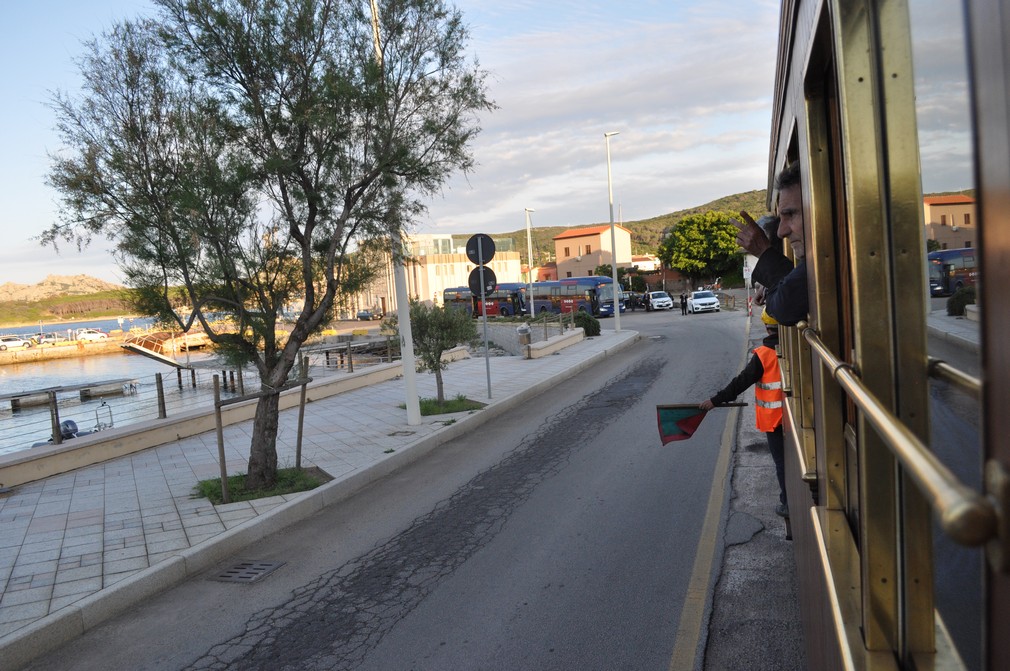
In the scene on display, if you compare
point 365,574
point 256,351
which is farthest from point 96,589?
point 256,351

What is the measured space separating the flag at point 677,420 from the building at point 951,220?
11.8 feet

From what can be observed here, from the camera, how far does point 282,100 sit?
7.89 m

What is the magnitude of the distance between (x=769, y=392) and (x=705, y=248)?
212 ft

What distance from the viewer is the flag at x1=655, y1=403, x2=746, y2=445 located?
4812 millimetres

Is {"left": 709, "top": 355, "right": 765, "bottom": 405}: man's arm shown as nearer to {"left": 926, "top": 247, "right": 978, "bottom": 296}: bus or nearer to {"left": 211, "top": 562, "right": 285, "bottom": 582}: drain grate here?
{"left": 211, "top": 562, "right": 285, "bottom": 582}: drain grate

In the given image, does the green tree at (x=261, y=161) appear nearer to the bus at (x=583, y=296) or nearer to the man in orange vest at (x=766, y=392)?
the man in orange vest at (x=766, y=392)

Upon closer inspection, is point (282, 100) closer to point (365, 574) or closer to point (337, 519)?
point (337, 519)

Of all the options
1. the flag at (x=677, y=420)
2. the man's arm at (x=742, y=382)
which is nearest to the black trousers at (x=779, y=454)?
the man's arm at (x=742, y=382)

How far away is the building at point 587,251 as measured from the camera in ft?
270

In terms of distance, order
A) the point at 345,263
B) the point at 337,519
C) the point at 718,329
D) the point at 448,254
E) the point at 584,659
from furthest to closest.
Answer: the point at 448,254 < the point at 718,329 < the point at 345,263 < the point at 337,519 < the point at 584,659

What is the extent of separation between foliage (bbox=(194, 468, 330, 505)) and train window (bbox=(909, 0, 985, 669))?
7.19 meters

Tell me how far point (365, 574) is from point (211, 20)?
559 cm

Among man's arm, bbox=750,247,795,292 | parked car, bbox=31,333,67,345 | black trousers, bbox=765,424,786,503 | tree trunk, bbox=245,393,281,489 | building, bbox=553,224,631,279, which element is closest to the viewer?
man's arm, bbox=750,247,795,292

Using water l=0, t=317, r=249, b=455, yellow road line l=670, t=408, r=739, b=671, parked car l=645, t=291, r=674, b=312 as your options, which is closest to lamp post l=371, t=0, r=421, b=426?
water l=0, t=317, r=249, b=455
